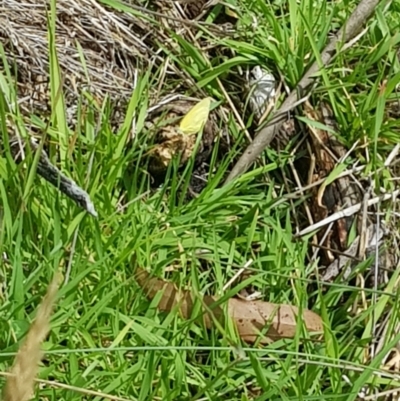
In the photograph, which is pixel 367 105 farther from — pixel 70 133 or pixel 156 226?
pixel 70 133

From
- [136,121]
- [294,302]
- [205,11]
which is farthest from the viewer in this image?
[205,11]

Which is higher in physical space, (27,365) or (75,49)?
(27,365)

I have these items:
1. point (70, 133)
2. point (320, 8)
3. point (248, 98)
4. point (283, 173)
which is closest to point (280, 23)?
point (320, 8)

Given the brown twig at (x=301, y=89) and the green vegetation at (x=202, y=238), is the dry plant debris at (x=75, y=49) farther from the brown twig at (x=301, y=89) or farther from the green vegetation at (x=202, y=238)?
the brown twig at (x=301, y=89)

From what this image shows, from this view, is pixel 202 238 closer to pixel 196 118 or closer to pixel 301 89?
pixel 196 118

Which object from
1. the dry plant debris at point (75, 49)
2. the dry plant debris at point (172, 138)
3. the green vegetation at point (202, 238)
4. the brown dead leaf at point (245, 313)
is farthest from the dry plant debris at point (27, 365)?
the dry plant debris at point (75, 49)

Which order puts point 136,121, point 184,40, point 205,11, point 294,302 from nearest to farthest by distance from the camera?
point 294,302 < point 136,121 < point 184,40 < point 205,11

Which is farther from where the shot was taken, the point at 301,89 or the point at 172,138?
the point at 301,89

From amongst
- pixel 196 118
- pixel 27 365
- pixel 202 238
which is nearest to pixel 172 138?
pixel 196 118
